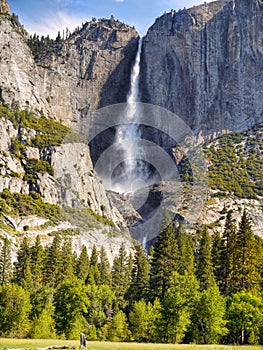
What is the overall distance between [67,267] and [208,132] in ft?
308

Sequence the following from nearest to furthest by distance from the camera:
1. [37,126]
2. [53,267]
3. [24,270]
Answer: [24,270]
[53,267]
[37,126]

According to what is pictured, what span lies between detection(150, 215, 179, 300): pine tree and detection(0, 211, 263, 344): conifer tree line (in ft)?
0.45

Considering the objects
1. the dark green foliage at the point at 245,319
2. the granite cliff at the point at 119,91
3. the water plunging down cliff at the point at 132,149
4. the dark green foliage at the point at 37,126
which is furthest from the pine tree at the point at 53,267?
the water plunging down cliff at the point at 132,149

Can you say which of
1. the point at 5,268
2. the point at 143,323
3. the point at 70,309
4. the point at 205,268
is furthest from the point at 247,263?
the point at 5,268

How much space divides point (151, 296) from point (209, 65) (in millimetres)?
115606

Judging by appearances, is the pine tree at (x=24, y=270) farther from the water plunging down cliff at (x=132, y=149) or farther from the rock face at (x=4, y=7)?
the rock face at (x=4, y=7)

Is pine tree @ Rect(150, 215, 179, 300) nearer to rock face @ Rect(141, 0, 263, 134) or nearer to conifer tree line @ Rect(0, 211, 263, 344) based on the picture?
conifer tree line @ Rect(0, 211, 263, 344)

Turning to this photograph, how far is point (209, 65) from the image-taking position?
563 ft

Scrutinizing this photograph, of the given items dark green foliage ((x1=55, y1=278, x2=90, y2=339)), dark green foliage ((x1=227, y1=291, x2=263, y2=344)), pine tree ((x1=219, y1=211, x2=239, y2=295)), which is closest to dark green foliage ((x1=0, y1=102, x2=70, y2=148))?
pine tree ((x1=219, y1=211, x2=239, y2=295))

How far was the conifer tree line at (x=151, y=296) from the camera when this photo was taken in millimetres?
52688

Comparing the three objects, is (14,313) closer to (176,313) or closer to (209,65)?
(176,313)

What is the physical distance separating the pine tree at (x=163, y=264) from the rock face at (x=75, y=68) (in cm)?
9218

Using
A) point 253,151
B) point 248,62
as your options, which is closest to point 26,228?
point 253,151

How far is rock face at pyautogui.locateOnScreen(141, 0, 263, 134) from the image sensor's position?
542 ft
